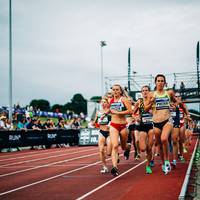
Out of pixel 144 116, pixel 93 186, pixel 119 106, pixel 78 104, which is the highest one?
pixel 78 104

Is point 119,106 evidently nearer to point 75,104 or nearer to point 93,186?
point 93,186

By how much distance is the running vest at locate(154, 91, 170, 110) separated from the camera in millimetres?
10482

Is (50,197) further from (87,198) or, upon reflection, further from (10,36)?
(10,36)

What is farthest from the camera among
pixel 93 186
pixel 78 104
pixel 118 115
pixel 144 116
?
pixel 78 104

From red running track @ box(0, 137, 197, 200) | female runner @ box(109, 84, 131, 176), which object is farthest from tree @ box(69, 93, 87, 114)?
female runner @ box(109, 84, 131, 176)

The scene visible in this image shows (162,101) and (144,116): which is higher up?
(162,101)

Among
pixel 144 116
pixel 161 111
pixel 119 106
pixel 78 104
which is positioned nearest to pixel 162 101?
pixel 161 111

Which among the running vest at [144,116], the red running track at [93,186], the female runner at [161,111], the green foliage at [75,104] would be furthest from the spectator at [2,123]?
the green foliage at [75,104]

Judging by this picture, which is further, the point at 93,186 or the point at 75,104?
the point at 75,104

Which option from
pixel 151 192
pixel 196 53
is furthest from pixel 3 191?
pixel 196 53

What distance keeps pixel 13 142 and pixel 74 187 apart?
17519 millimetres

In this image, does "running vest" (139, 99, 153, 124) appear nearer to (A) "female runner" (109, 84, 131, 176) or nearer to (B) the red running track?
(A) "female runner" (109, 84, 131, 176)

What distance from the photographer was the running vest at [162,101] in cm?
1048

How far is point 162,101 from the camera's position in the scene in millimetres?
10484
